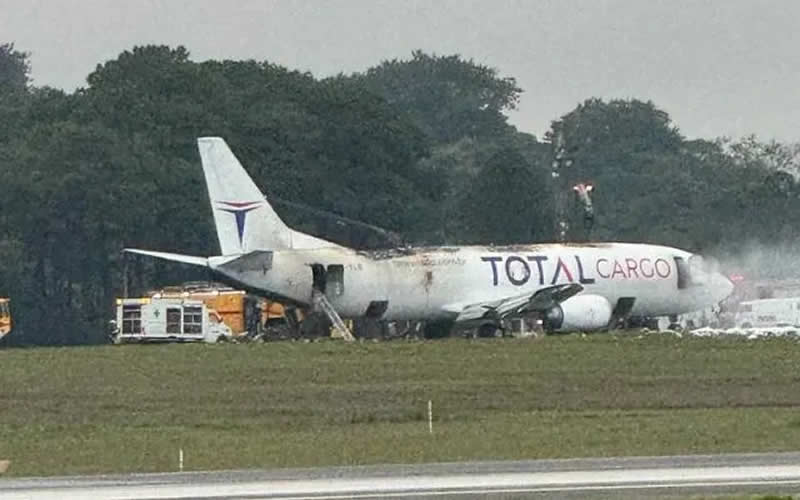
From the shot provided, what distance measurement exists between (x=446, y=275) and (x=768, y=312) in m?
19.9

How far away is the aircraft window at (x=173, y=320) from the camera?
77.2m

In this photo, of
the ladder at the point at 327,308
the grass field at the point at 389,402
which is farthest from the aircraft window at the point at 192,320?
the grass field at the point at 389,402

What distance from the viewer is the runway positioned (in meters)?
28.3

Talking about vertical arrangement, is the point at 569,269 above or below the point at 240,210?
below

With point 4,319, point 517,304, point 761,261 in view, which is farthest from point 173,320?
point 761,261

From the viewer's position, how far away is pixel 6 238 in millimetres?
99625

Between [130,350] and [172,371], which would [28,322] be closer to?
[130,350]

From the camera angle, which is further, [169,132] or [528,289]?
[169,132]

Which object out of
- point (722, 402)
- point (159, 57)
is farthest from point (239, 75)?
point (722, 402)

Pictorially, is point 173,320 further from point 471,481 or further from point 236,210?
point 471,481

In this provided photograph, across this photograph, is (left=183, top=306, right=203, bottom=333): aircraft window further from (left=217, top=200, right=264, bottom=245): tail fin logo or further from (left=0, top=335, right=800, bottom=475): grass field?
(left=0, top=335, right=800, bottom=475): grass field

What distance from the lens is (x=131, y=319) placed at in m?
78.0

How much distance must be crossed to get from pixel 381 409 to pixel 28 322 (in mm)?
58097

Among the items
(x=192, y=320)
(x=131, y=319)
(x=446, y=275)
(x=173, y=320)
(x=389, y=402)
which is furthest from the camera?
(x=131, y=319)
